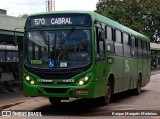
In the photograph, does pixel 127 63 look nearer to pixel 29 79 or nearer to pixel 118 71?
pixel 118 71

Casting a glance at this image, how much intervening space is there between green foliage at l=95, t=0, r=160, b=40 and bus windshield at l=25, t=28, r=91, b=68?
4586 centimetres

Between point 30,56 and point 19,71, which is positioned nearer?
point 30,56

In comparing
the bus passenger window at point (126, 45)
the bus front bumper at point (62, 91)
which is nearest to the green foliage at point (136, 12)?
the bus passenger window at point (126, 45)

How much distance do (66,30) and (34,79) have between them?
172 cm

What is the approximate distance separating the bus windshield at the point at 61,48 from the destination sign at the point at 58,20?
24 cm

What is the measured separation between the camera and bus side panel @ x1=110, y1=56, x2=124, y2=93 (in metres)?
15.8

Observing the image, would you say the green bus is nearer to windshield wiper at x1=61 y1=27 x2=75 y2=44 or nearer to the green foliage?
windshield wiper at x1=61 y1=27 x2=75 y2=44

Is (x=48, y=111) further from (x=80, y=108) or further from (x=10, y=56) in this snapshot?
(x=10, y=56)

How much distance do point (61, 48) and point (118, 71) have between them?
157 inches

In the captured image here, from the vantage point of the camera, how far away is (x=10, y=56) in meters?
24.6

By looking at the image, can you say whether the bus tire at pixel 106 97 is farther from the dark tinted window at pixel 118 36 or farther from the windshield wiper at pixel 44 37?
the windshield wiper at pixel 44 37

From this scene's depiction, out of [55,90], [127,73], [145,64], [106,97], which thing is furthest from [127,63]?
[55,90]

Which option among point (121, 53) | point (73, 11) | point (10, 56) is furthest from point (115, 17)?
point (73, 11)

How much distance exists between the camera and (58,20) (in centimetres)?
1346
